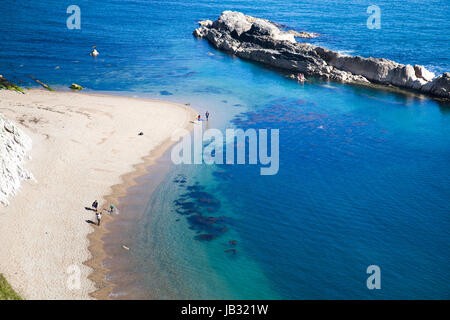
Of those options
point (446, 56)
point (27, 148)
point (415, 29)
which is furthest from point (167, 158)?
point (415, 29)

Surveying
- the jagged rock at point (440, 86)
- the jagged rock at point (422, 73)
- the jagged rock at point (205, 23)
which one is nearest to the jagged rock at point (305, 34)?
the jagged rock at point (205, 23)

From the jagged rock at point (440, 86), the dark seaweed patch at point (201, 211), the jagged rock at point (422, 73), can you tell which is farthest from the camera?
the jagged rock at point (422, 73)

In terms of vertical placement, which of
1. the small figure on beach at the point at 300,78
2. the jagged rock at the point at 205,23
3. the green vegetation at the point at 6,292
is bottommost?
the green vegetation at the point at 6,292

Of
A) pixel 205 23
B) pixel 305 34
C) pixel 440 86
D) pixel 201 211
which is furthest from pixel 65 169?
pixel 205 23

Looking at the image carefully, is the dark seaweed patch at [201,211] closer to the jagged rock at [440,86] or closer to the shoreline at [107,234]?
the shoreline at [107,234]

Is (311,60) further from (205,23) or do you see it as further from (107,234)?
(107,234)

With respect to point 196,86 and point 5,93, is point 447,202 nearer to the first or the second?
point 196,86
